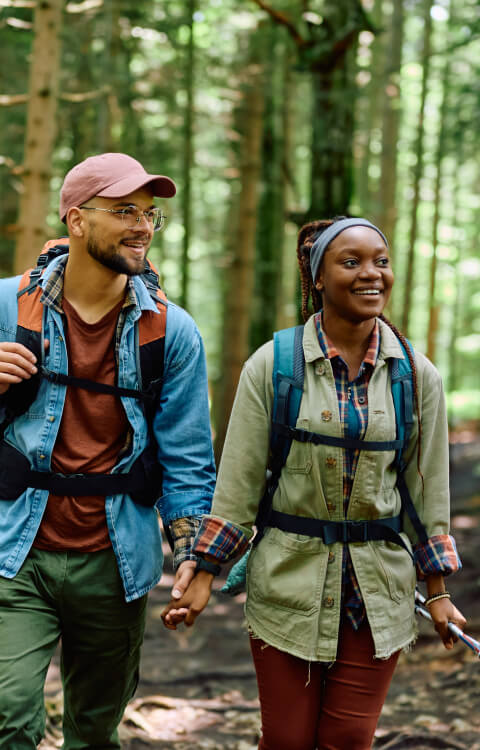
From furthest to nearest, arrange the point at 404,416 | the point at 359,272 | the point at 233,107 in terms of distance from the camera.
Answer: the point at 233,107 < the point at 404,416 < the point at 359,272

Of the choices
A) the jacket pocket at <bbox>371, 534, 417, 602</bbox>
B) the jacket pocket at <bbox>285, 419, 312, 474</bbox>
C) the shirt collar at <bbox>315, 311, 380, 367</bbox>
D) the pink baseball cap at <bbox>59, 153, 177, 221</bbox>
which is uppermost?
the pink baseball cap at <bbox>59, 153, 177, 221</bbox>

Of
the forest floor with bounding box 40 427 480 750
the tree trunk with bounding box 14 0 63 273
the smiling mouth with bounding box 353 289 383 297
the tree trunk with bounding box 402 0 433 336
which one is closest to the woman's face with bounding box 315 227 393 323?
the smiling mouth with bounding box 353 289 383 297

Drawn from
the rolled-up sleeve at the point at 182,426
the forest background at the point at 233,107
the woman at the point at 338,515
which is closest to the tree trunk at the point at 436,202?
the forest background at the point at 233,107

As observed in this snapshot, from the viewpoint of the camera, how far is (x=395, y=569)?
10.7ft

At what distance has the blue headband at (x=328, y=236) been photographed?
3.20 m

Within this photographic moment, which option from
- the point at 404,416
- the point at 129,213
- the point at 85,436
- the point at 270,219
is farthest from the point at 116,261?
the point at 270,219

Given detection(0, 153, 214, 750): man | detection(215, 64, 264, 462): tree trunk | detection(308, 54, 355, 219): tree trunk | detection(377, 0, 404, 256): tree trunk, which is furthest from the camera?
detection(377, 0, 404, 256): tree trunk

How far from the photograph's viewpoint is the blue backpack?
A: 3.20 m

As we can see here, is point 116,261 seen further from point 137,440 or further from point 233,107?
point 233,107

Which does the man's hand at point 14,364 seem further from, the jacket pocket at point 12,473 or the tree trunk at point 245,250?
the tree trunk at point 245,250

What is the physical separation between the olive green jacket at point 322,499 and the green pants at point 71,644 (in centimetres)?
62

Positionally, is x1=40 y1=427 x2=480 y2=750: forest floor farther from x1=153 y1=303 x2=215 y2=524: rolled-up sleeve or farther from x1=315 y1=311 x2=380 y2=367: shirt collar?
x1=315 y1=311 x2=380 y2=367: shirt collar

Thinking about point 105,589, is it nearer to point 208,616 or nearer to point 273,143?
point 208,616

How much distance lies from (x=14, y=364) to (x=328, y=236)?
1353 millimetres
